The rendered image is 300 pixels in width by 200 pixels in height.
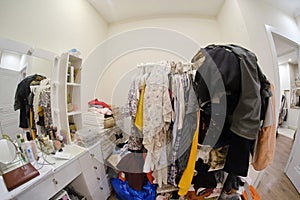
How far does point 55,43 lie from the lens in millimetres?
1171

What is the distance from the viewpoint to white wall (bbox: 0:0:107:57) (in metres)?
0.86

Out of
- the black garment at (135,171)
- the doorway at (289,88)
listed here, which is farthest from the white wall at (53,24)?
the doorway at (289,88)

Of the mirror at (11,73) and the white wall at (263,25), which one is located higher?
the white wall at (263,25)

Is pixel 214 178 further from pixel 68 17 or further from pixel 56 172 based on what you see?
pixel 68 17

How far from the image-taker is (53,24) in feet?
3.76

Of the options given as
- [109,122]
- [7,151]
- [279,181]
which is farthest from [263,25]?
[7,151]

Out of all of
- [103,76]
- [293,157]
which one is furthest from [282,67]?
[103,76]

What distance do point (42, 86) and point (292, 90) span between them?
8.59 ft

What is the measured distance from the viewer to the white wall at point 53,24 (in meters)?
0.86

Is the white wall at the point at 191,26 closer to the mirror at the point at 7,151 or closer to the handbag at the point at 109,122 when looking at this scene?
the handbag at the point at 109,122

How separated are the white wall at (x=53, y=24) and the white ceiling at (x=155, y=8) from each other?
188mm

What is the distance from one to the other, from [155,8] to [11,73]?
1581mm

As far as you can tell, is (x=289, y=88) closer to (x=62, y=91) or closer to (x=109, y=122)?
(x=109, y=122)

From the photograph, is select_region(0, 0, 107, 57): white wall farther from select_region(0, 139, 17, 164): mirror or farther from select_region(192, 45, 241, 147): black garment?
select_region(192, 45, 241, 147): black garment
